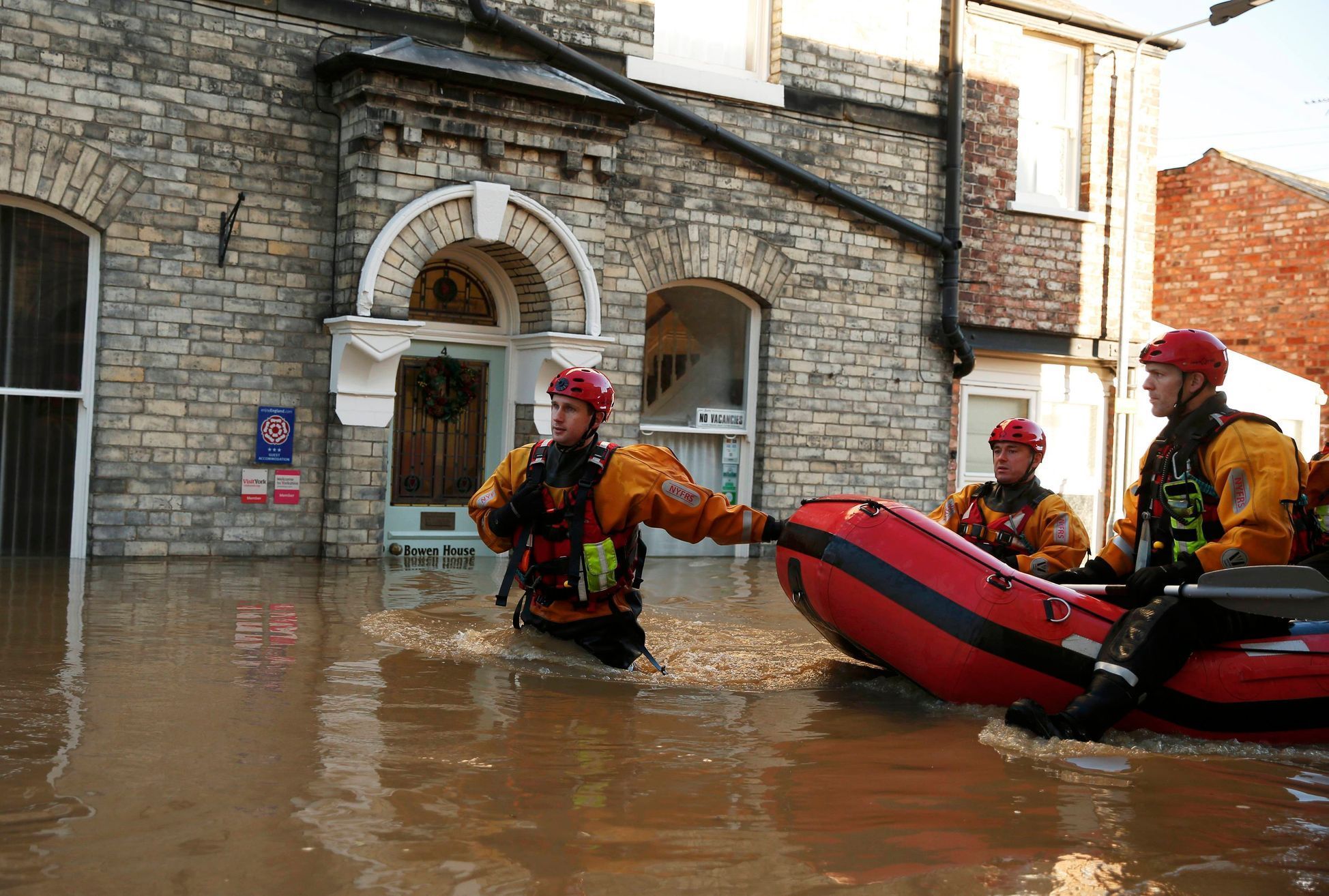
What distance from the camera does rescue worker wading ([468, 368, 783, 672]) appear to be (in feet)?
18.6

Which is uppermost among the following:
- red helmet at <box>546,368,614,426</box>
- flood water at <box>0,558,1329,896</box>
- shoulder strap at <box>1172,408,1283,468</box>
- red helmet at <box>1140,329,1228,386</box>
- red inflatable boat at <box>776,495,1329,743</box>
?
red helmet at <box>1140,329,1228,386</box>

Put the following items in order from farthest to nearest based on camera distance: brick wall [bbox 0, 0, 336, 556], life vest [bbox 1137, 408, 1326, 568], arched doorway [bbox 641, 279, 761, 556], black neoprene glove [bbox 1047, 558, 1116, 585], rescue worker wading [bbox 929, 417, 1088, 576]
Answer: arched doorway [bbox 641, 279, 761, 556] < brick wall [bbox 0, 0, 336, 556] < rescue worker wading [bbox 929, 417, 1088, 576] < black neoprene glove [bbox 1047, 558, 1116, 585] < life vest [bbox 1137, 408, 1326, 568]

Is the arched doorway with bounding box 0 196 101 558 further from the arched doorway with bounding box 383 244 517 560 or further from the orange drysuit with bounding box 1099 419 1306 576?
the orange drysuit with bounding box 1099 419 1306 576

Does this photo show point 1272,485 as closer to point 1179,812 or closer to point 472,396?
point 1179,812

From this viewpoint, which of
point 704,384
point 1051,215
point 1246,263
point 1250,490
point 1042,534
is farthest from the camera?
point 1246,263

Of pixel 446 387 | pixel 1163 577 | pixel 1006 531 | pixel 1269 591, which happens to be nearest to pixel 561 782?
pixel 1163 577

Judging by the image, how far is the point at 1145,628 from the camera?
4910 millimetres

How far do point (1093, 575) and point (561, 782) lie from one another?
116 inches

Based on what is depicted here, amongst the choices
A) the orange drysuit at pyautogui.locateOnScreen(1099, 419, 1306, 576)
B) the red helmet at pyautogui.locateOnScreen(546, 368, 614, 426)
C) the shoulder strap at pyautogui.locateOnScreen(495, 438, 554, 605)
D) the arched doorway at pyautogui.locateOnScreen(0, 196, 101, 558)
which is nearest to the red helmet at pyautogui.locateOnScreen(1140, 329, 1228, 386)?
the orange drysuit at pyautogui.locateOnScreen(1099, 419, 1306, 576)

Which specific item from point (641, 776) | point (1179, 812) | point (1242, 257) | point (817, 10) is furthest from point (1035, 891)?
point (1242, 257)

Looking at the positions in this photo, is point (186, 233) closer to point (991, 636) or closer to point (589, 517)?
point (589, 517)

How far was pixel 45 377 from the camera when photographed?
986 cm

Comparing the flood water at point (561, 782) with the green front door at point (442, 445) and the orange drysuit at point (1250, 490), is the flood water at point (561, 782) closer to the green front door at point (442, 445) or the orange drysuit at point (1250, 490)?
the orange drysuit at point (1250, 490)

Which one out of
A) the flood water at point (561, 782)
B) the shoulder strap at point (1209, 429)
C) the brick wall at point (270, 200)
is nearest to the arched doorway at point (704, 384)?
the brick wall at point (270, 200)
